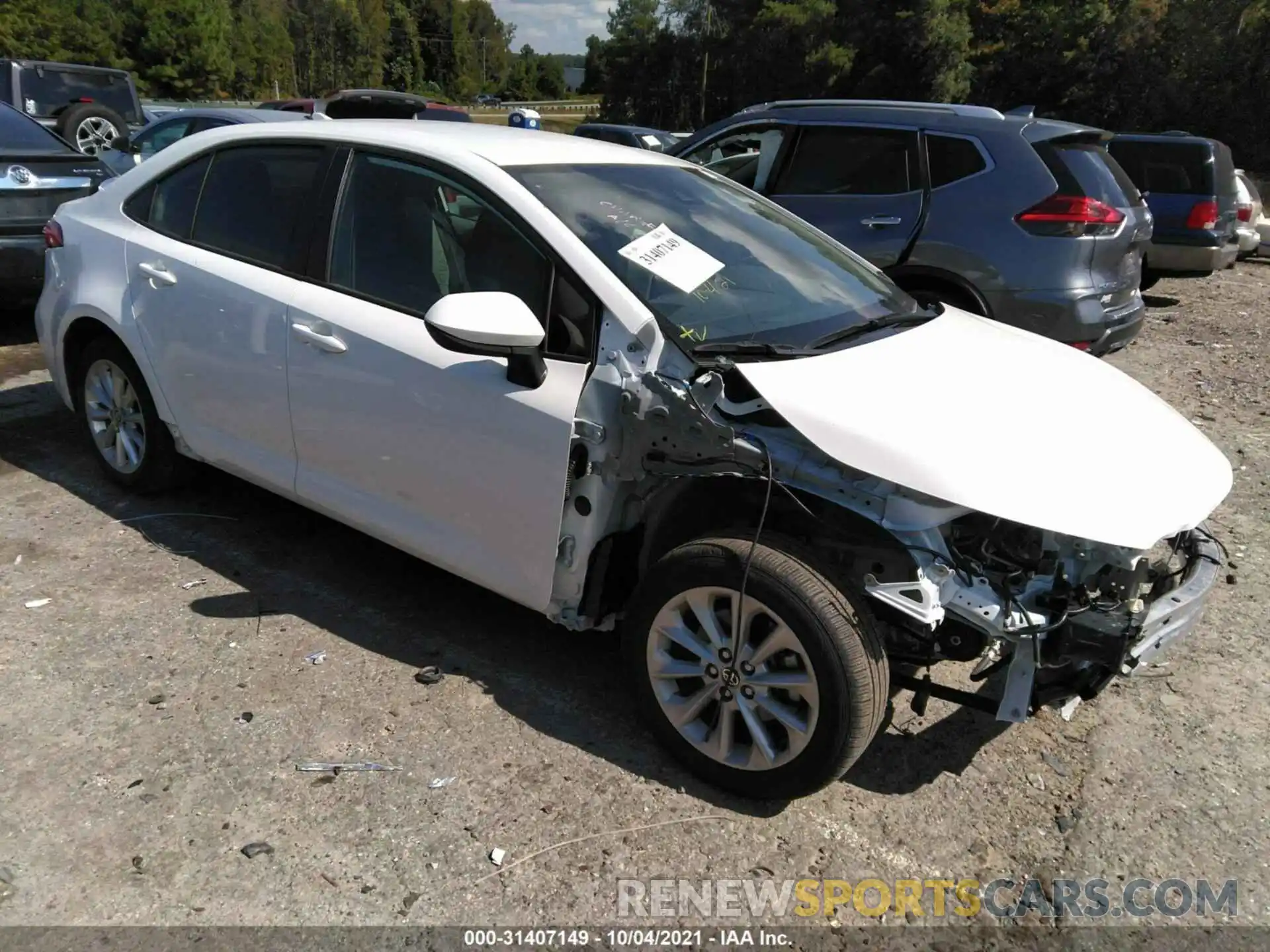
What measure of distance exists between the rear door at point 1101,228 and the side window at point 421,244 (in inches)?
155

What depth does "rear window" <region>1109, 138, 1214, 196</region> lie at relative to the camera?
1095 centimetres

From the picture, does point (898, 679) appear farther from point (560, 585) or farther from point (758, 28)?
point (758, 28)

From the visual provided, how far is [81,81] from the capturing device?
12.7 metres

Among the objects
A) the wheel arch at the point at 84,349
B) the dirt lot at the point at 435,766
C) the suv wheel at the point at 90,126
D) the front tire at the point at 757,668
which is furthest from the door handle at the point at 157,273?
the suv wheel at the point at 90,126

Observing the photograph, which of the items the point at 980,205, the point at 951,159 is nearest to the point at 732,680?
the point at 980,205

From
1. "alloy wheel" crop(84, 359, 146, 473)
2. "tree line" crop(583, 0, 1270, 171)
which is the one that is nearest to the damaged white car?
"alloy wheel" crop(84, 359, 146, 473)

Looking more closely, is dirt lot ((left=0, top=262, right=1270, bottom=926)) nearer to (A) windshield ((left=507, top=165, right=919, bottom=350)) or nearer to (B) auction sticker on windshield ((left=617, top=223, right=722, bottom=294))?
(A) windshield ((left=507, top=165, right=919, bottom=350))

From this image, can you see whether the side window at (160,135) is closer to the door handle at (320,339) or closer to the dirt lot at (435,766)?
the dirt lot at (435,766)

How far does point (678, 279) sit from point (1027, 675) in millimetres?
1510

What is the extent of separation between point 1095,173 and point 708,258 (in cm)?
396

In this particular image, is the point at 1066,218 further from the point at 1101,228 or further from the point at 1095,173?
the point at 1095,173

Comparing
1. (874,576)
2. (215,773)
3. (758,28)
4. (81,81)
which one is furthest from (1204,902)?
(758,28)

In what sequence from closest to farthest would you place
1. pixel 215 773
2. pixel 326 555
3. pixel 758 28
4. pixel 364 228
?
pixel 215 773 → pixel 364 228 → pixel 326 555 → pixel 758 28

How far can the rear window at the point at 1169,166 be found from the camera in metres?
10.9
